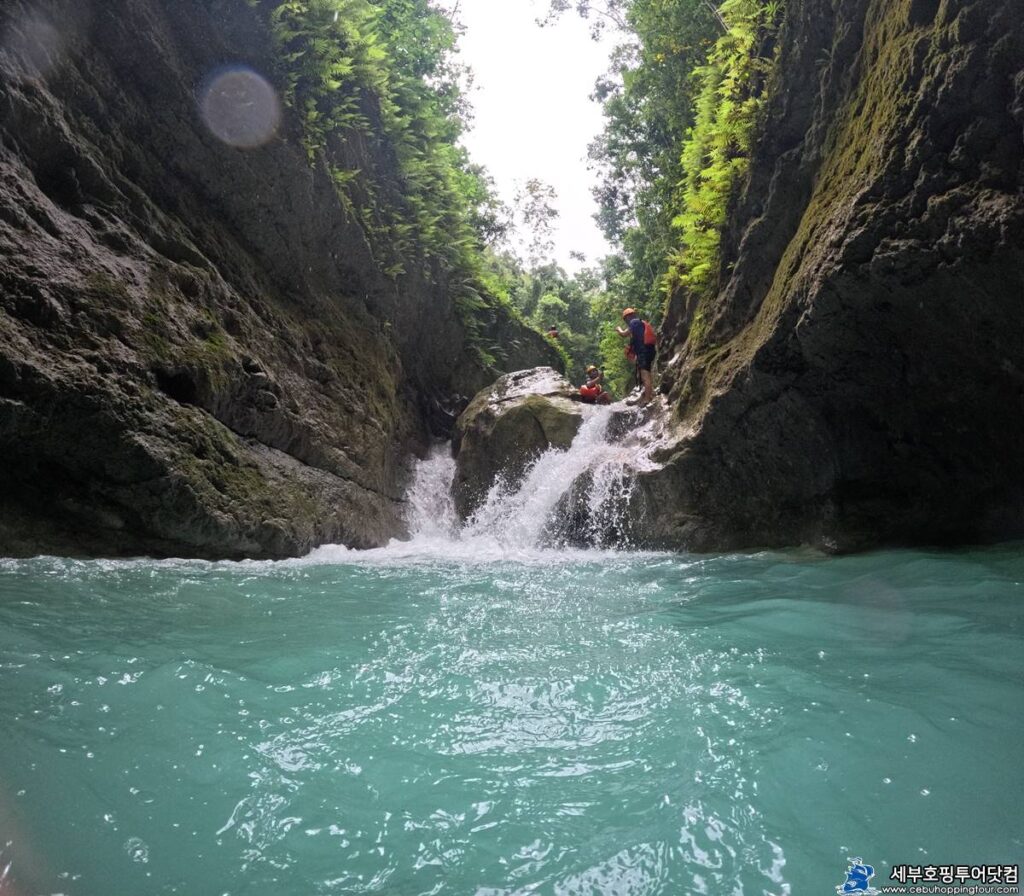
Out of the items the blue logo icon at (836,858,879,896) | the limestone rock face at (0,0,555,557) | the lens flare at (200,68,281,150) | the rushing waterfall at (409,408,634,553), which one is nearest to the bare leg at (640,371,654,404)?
the rushing waterfall at (409,408,634,553)

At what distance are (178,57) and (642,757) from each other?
1014 cm

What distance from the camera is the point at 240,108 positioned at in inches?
366

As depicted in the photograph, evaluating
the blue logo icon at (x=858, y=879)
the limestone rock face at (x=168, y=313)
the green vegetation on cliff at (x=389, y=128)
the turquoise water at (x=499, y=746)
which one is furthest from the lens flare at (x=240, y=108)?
the blue logo icon at (x=858, y=879)

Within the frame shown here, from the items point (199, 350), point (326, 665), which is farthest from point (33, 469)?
point (326, 665)

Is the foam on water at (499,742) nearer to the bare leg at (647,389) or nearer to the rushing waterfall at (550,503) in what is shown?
the rushing waterfall at (550,503)

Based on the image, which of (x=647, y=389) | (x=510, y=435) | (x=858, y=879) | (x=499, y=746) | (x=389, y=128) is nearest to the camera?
(x=858, y=879)

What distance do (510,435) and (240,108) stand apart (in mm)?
6470

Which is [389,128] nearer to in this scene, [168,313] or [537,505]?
[168,313]

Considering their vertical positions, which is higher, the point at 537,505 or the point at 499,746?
the point at 537,505

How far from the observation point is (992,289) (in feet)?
16.8

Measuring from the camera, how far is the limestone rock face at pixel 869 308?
195 inches

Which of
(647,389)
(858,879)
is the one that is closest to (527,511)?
(647,389)

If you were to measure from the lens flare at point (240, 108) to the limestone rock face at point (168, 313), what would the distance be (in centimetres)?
15

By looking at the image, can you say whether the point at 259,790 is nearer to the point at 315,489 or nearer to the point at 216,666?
the point at 216,666
